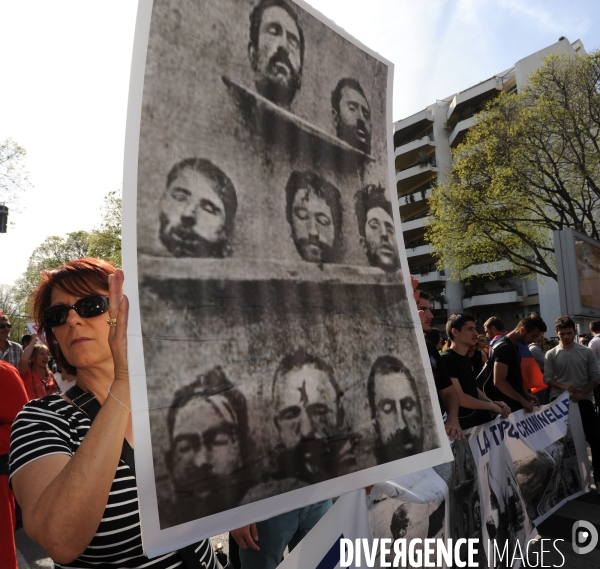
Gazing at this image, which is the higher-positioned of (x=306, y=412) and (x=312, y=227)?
(x=312, y=227)

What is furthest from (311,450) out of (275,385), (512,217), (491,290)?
(491,290)

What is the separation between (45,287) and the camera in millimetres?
1377

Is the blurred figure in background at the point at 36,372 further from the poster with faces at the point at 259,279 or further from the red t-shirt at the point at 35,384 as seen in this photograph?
the poster with faces at the point at 259,279

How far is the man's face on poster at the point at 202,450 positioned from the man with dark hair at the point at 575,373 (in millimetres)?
5293

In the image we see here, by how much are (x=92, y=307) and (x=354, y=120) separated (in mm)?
971

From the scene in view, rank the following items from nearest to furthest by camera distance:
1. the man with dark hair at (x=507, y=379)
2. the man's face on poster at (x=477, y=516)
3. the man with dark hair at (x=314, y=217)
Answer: the man with dark hair at (x=314, y=217)
the man's face on poster at (x=477, y=516)
the man with dark hair at (x=507, y=379)

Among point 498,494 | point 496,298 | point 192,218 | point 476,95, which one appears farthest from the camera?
point 496,298

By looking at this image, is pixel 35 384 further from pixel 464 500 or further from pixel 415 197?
pixel 415 197

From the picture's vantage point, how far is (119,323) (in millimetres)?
1012

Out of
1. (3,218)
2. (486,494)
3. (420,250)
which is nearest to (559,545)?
(486,494)

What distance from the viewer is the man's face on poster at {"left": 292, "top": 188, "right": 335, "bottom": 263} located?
1380 mm

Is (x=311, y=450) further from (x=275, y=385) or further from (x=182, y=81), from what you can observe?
(x=182, y=81)

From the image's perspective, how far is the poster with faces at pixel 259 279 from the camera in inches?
40.0

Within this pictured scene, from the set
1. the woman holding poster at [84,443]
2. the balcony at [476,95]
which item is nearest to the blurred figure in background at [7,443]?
the woman holding poster at [84,443]
